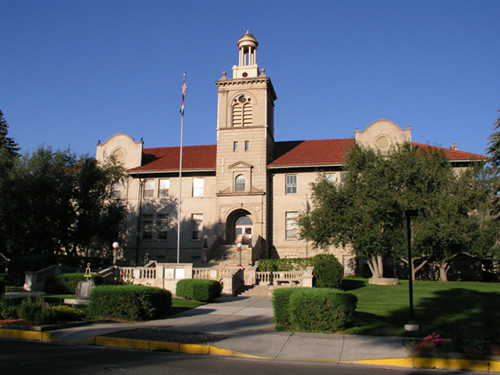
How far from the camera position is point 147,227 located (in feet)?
130

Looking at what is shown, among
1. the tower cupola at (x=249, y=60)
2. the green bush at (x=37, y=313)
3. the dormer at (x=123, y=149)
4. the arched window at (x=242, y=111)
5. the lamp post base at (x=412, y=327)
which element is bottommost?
the lamp post base at (x=412, y=327)

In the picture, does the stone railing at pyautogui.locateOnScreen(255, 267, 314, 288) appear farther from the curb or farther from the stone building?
the curb

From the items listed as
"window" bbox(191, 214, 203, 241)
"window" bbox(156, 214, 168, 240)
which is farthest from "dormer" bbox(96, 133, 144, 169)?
"window" bbox(191, 214, 203, 241)

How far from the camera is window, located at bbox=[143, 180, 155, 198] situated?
1581 inches

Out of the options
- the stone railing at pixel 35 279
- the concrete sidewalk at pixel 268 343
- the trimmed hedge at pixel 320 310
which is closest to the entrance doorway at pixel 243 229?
the stone railing at pixel 35 279

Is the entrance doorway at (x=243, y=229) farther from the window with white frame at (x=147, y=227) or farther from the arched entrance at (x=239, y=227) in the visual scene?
the window with white frame at (x=147, y=227)

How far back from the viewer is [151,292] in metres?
15.4

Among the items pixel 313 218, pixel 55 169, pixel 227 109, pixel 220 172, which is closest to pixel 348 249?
pixel 313 218

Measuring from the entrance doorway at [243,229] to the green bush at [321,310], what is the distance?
2404 cm

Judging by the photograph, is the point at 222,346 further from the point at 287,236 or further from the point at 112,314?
the point at 287,236

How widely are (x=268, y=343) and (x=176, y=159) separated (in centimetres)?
3161

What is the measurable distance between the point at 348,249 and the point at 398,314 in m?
20.0

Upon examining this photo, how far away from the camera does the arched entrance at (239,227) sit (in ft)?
122

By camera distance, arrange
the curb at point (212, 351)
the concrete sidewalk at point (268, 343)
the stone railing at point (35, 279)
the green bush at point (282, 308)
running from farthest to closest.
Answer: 1. the stone railing at point (35, 279)
2. the green bush at point (282, 308)
3. the concrete sidewalk at point (268, 343)
4. the curb at point (212, 351)
